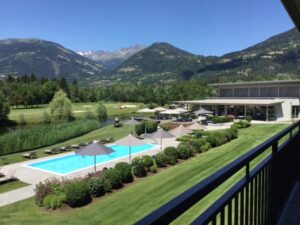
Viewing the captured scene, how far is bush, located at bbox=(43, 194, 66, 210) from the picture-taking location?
12096 millimetres

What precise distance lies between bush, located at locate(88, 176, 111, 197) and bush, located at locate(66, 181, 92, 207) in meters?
0.51

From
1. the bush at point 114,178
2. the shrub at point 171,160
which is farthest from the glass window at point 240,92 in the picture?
the bush at point 114,178

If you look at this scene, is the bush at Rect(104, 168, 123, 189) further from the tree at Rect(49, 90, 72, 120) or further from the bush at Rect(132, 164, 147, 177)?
the tree at Rect(49, 90, 72, 120)

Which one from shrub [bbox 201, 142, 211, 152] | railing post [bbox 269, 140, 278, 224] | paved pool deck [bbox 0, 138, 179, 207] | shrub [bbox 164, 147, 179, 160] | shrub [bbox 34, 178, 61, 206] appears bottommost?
paved pool deck [bbox 0, 138, 179, 207]

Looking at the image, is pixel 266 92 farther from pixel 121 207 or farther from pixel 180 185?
pixel 121 207

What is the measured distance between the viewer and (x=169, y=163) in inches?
720

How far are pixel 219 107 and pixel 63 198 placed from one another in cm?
4051

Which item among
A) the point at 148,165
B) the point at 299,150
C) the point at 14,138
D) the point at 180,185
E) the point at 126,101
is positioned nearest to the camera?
the point at 299,150

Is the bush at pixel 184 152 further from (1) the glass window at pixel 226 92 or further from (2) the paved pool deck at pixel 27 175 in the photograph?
(1) the glass window at pixel 226 92

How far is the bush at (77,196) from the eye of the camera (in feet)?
39.8

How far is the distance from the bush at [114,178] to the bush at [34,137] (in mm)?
16549

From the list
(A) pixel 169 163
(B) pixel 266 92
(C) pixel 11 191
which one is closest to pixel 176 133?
(A) pixel 169 163

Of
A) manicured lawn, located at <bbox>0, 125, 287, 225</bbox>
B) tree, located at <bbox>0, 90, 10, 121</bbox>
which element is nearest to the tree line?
tree, located at <bbox>0, 90, 10, 121</bbox>

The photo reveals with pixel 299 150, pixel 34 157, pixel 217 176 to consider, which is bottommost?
pixel 34 157
